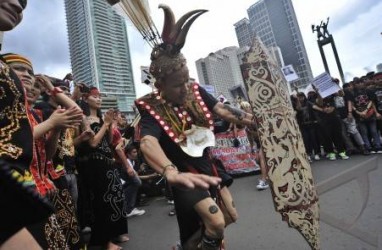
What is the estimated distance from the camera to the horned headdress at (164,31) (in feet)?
7.26

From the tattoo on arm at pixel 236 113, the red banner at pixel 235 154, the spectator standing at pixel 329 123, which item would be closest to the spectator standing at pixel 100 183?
the tattoo on arm at pixel 236 113

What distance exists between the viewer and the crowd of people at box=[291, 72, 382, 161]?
26.5 ft

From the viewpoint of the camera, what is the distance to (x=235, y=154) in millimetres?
8367

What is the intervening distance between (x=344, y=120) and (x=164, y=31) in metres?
7.53

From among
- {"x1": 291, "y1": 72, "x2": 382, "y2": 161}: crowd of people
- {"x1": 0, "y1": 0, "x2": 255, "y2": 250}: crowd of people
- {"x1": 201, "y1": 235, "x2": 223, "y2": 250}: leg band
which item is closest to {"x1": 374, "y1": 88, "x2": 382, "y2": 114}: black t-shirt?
{"x1": 291, "y1": 72, "x2": 382, "y2": 161}: crowd of people

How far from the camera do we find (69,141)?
307 centimetres

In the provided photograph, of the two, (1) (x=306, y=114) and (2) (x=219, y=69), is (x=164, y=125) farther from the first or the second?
(2) (x=219, y=69)

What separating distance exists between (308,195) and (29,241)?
183 cm

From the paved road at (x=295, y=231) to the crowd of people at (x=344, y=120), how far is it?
2.30m

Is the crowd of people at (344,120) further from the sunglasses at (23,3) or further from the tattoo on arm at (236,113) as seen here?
the sunglasses at (23,3)

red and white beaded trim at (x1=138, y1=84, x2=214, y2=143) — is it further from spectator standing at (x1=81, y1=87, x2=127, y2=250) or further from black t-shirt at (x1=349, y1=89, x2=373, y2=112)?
black t-shirt at (x1=349, y1=89, x2=373, y2=112)

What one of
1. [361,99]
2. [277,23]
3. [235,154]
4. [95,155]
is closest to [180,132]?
[95,155]

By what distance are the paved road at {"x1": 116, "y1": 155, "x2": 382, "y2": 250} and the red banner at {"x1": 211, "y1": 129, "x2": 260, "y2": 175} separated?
92.9 inches

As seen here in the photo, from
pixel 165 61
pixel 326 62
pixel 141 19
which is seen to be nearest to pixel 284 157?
pixel 165 61
